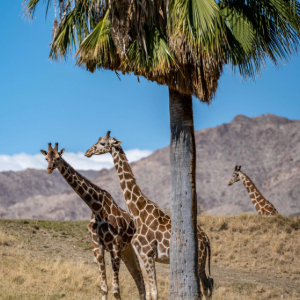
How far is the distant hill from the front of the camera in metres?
87.6

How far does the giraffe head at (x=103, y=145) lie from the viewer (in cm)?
1173

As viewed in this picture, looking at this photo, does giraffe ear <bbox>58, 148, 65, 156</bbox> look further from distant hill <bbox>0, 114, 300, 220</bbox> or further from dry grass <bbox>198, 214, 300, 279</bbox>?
distant hill <bbox>0, 114, 300, 220</bbox>

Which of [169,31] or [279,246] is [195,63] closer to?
[169,31]

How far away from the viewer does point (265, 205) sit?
2142 cm

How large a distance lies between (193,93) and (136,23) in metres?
1.87

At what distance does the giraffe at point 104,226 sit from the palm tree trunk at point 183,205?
2.11m

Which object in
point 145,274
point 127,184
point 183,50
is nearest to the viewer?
point 183,50

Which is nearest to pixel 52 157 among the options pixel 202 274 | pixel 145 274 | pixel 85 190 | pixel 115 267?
pixel 85 190

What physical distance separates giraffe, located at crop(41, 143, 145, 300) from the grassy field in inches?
57.6

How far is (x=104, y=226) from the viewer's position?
10469 mm

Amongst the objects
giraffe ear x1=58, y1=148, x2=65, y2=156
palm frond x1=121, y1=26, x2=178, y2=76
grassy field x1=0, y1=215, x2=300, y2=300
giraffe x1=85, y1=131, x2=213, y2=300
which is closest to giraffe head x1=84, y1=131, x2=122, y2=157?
giraffe x1=85, y1=131, x2=213, y2=300

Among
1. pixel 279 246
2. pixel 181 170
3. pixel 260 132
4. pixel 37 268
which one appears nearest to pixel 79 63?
pixel 181 170

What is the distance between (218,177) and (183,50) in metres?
90.7

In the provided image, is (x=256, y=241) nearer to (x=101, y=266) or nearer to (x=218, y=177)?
(x=101, y=266)
